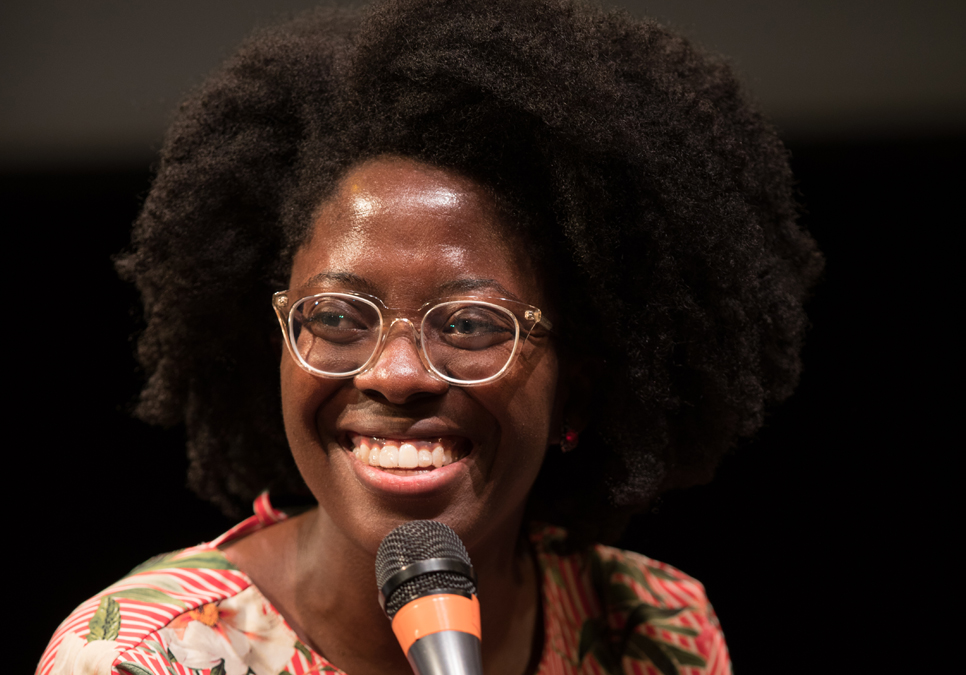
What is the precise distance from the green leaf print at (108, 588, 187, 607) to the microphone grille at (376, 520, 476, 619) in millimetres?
688

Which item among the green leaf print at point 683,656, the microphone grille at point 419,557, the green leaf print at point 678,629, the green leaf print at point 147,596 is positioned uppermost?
the microphone grille at point 419,557

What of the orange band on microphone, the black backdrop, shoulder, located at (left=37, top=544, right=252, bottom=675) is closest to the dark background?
the black backdrop

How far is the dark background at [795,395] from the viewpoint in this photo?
2318mm

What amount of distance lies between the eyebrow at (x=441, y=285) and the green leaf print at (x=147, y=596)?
653 mm

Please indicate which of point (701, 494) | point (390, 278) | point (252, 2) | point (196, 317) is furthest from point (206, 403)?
point (701, 494)

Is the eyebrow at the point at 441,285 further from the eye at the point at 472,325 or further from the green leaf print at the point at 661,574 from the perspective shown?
the green leaf print at the point at 661,574

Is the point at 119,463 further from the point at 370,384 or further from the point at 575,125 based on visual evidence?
the point at 575,125

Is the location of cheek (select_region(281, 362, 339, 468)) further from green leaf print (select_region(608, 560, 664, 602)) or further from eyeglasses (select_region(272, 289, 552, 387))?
green leaf print (select_region(608, 560, 664, 602))

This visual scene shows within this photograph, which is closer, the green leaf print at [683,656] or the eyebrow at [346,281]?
the eyebrow at [346,281]

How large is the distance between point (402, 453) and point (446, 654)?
1.84ft

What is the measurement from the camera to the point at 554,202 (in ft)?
5.43

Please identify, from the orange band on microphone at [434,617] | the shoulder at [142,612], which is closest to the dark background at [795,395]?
the shoulder at [142,612]

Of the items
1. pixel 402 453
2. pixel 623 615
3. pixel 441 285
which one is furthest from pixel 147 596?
pixel 623 615

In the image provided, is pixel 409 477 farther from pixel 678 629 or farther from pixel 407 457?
pixel 678 629
